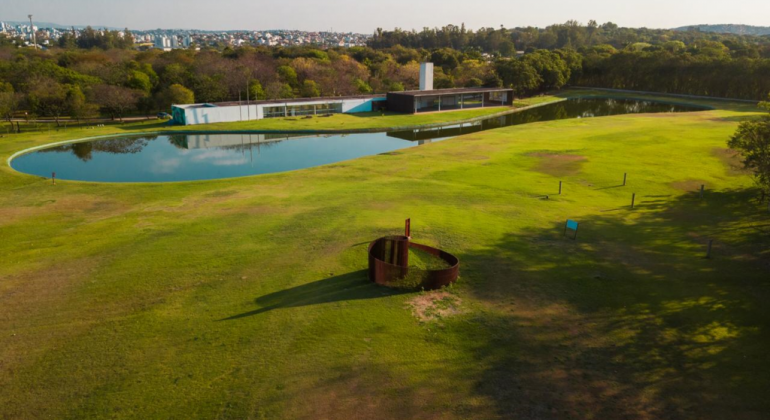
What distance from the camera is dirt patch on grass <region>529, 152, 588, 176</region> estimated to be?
38859 millimetres

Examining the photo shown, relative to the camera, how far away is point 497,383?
13164 mm

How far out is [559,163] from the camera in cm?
4172

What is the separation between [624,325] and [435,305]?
19.7 feet

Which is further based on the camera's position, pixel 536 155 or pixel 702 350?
pixel 536 155

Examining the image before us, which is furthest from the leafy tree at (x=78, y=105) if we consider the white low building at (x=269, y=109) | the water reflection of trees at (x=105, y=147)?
the water reflection of trees at (x=105, y=147)

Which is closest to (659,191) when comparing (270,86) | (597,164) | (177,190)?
(597,164)

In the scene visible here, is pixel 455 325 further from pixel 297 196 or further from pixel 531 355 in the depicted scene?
pixel 297 196

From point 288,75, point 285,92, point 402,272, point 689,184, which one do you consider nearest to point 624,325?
point 402,272

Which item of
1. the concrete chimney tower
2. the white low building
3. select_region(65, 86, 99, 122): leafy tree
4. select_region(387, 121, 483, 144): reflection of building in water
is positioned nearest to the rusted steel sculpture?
select_region(387, 121, 483, 144): reflection of building in water

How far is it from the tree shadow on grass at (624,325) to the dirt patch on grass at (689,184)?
8557 millimetres

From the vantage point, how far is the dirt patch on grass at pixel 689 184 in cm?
3359

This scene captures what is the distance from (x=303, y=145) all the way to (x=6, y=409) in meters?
44.6

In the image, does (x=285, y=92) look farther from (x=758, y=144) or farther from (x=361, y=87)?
(x=758, y=144)

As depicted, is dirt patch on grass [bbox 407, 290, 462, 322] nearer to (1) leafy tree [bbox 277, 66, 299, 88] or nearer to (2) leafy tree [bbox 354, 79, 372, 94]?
(1) leafy tree [bbox 277, 66, 299, 88]
